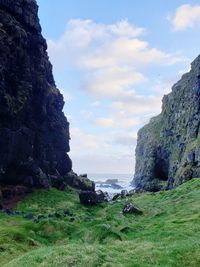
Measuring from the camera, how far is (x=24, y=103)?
115 m

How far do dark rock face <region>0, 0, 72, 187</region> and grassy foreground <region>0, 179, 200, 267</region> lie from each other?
16.4m

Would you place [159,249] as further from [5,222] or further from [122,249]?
[5,222]

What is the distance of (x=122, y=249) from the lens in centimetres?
3778

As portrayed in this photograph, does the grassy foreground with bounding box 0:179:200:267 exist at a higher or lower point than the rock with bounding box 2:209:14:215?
lower

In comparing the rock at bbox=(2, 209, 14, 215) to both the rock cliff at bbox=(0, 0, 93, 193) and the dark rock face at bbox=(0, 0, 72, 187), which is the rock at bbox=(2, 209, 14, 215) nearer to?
the rock cliff at bbox=(0, 0, 93, 193)

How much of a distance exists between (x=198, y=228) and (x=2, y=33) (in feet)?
267

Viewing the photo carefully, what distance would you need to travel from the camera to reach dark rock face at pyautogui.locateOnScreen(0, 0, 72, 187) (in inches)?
4222

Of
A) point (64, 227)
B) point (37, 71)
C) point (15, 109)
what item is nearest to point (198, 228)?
point (64, 227)

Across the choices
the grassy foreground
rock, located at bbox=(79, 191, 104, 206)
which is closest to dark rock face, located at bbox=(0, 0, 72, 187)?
rock, located at bbox=(79, 191, 104, 206)

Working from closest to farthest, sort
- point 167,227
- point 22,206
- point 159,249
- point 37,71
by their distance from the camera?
point 159,249
point 167,227
point 22,206
point 37,71

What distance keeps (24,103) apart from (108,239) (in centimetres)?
7375

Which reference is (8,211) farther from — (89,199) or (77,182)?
(77,182)

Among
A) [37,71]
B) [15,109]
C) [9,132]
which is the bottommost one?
[9,132]

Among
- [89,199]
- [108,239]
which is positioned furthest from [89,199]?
[108,239]
